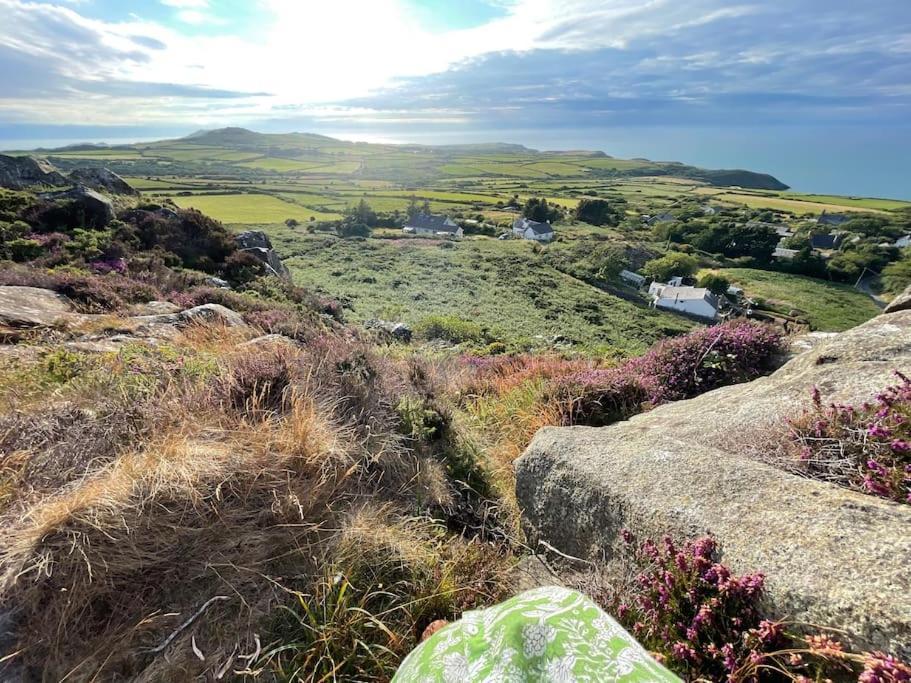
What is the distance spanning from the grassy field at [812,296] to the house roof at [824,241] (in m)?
19.3

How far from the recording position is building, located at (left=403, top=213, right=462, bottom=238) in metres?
76.1

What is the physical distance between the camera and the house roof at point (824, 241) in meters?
78.6

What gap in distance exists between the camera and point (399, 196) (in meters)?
106

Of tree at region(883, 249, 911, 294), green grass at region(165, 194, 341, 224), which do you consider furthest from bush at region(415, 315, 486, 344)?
tree at region(883, 249, 911, 294)

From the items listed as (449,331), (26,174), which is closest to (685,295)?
(449,331)

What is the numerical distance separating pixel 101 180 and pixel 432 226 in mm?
54085

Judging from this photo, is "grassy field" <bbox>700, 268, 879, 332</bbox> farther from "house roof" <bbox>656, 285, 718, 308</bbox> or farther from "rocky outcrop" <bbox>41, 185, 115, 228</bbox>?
"rocky outcrop" <bbox>41, 185, 115, 228</bbox>

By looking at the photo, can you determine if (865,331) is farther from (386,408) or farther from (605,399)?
(386,408)

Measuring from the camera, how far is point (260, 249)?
22.5 meters

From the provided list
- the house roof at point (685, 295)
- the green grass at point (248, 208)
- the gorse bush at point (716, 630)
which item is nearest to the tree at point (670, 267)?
the house roof at point (685, 295)

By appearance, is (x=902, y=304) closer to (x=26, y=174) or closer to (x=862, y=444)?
(x=862, y=444)

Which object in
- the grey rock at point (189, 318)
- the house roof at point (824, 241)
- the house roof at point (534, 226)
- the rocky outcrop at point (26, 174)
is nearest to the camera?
the grey rock at point (189, 318)

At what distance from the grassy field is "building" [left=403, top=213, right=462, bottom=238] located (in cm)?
4198

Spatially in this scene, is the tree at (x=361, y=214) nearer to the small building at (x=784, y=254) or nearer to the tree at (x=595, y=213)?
the tree at (x=595, y=213)
